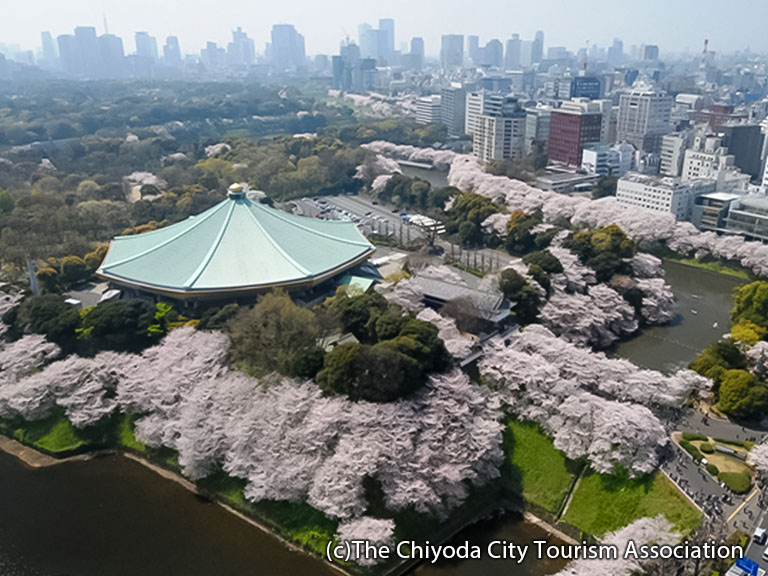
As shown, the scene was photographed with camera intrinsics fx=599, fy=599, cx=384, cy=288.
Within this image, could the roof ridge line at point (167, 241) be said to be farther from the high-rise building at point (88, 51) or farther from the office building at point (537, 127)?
the high-rise building at point (88, 51)

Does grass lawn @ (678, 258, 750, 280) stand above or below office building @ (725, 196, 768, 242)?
below

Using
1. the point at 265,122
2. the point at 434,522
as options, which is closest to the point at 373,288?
the point at 434,522

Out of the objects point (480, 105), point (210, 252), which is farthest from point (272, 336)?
point (480, 105)

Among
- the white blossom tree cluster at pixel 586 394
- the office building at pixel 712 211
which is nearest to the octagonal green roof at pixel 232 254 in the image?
the white blossom tree cluster at pixel 586 394

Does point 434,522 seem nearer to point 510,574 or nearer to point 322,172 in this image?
point 510,574

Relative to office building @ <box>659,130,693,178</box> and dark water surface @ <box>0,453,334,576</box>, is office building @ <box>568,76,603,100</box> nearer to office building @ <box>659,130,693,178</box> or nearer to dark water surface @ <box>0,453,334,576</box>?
office building @ <box>659,130,693,178</box>

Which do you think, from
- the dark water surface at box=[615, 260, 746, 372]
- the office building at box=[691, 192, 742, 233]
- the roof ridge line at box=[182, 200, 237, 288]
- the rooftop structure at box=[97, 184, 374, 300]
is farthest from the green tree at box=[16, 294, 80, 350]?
the office building at box=[691, 192, 742, 233]

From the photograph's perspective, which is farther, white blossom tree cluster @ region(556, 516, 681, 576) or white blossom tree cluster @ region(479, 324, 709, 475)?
white blossom tree cluster @ region(479, 324, 709, 475)

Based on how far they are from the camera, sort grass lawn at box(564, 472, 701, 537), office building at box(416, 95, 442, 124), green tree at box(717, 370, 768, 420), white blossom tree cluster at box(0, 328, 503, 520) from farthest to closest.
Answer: office building at box(416, 95, 442, 124)
green tree at box(717, 370, 768, 420)
white blossom tree cluster at box(0, 328, 503, 520)
grass lawn at box(564, 472, 701, 537)
